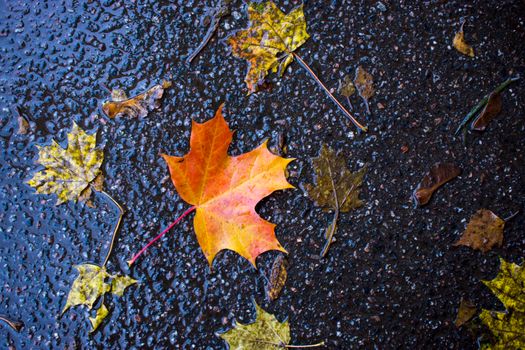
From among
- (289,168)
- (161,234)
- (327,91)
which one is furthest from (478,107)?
(161,234)

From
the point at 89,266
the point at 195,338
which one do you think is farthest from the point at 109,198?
the point at 195,338

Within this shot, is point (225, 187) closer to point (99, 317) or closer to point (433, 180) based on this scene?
point (99, 317)

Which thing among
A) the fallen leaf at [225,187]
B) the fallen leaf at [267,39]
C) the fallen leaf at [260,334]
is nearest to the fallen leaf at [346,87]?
the fallen leaf at [267,39]

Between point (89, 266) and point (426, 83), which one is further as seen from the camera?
point (426, 83)

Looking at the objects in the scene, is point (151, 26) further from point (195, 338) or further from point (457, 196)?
point (457, 196)

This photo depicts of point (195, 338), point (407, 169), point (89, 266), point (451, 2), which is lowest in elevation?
point (195, 338)
